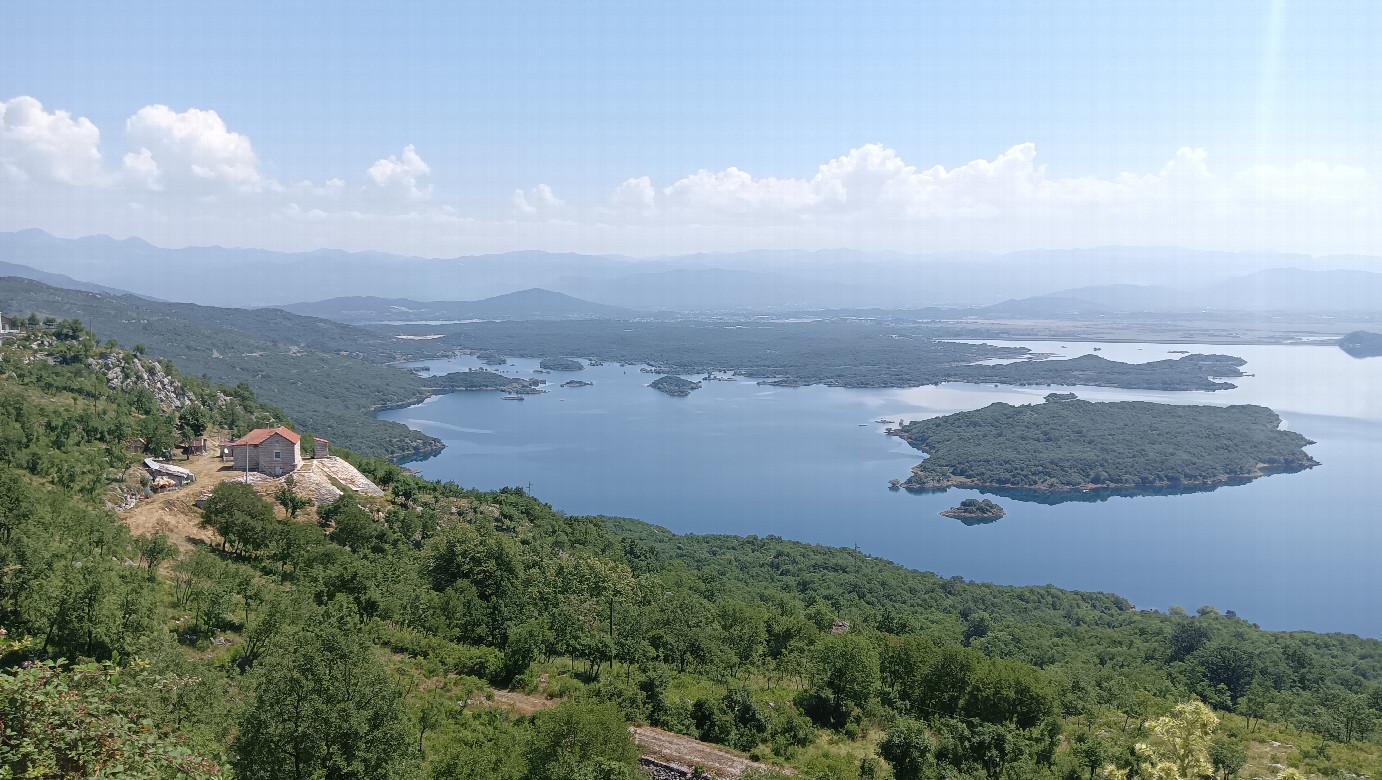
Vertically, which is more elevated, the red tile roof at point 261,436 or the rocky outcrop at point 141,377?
the rocky outcrop at point 141,377

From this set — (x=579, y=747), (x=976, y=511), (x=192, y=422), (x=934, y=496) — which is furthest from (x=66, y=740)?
(x=934, y=496)

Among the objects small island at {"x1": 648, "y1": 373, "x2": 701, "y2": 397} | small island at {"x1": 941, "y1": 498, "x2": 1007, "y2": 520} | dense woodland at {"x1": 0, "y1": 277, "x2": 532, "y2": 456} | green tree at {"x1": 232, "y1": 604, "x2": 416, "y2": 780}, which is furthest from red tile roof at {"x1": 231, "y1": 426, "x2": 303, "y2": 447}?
small island at {"x1": 648, "y1": 373, "x2": 701, "y2": 397}

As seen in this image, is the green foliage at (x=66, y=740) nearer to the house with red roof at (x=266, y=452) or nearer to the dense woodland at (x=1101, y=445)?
the house with red roof at (x=266, y=452)

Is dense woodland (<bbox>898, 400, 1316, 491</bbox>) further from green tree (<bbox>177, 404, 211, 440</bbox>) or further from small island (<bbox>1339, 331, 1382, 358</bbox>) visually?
small island (<bbox>1339, 331, 1382, 358</bbox>)

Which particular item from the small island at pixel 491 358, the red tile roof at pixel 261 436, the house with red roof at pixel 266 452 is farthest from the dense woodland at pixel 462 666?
the small island at pixel 491 358

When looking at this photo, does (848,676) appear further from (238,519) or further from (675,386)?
(675,386)

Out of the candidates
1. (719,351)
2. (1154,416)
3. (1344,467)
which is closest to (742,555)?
(1154,416)
